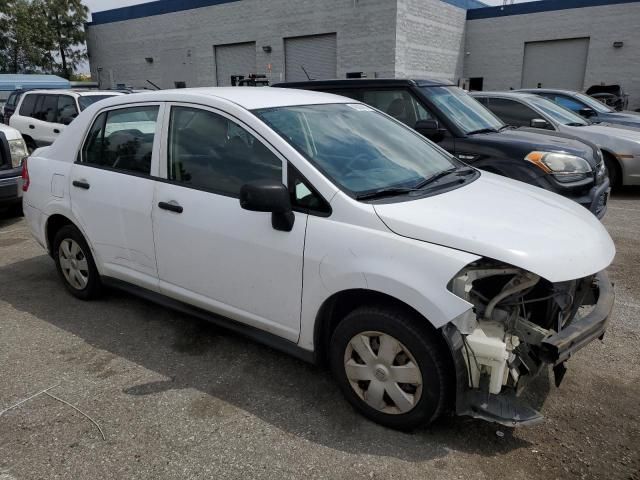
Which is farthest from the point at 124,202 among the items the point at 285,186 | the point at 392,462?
the point at 392,462

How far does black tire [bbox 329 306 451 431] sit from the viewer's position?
96.4 inches

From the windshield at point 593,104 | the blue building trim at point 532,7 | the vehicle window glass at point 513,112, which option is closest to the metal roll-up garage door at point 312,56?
the blue building trim at point 532,7

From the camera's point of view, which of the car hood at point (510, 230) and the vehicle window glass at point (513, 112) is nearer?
the car hood at point (510, 230)

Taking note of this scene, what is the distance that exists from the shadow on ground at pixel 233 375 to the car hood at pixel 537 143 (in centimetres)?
319

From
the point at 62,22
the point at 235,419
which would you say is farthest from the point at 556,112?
the point at 62,22

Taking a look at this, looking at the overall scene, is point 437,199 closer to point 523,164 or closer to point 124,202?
point 124,202

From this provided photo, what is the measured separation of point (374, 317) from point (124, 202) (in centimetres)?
203

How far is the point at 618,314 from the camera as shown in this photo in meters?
4.09

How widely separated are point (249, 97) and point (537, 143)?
3.61 metres

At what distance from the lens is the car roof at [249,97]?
3.27 meters

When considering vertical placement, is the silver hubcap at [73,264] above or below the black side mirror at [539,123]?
below

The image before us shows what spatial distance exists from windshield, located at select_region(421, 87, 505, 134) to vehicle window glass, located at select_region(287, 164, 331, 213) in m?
3.64

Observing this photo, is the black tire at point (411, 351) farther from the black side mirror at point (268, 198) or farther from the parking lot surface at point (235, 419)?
the black side mirror at point (268, 198)

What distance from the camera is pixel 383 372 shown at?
261cm
